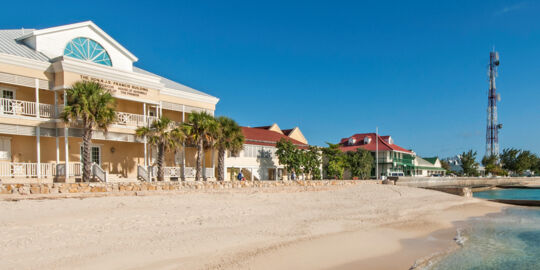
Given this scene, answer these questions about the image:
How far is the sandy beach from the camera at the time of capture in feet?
27.7

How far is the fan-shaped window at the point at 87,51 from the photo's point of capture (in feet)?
77.3

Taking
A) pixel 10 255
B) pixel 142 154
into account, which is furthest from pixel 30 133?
pixel 10 255

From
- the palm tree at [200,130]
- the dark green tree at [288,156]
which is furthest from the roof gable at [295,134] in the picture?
the palm tree at [200,130]

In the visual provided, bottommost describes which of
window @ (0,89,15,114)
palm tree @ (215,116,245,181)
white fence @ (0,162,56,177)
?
white fence @ (0,162,56,177)

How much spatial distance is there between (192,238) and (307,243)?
3.40 m

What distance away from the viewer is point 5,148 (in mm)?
20047

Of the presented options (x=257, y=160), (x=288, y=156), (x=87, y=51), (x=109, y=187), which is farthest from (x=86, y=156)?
(x=288, y=156)

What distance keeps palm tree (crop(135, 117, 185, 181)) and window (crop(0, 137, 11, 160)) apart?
6487 mm

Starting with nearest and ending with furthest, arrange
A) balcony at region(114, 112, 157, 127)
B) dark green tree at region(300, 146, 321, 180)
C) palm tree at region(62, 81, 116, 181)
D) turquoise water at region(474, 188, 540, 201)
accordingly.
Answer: palm tree at region(62, 81, 116, 181), balcony at region(114, 112, 157, 127), dark green tree at region(300, 146, 321, 180), turquoise water at region(474, 188, 540, 201)

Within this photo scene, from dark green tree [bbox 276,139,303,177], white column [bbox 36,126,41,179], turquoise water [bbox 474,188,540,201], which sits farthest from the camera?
turquoise water [bbox 474,188,540,201]

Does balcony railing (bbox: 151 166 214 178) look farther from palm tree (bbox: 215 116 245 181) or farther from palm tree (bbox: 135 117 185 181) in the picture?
palm tree (bbox: 215 116 245 181)

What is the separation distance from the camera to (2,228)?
32.1 feet

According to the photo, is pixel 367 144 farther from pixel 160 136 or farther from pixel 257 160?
pixel 160 136

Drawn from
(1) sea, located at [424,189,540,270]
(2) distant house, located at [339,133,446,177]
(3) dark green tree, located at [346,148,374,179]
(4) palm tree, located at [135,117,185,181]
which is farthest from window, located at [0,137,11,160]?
(2) distant house, located at [339,133,446,177]
